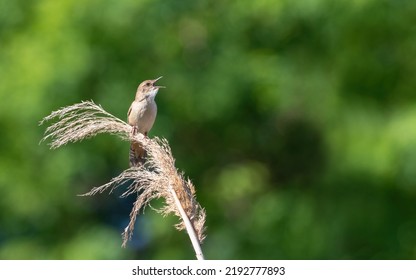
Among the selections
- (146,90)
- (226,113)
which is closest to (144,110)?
(146,90)

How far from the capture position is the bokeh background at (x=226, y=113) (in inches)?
304

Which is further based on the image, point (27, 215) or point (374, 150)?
point (27, 215)

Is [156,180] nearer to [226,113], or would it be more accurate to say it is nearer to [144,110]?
[144,110]

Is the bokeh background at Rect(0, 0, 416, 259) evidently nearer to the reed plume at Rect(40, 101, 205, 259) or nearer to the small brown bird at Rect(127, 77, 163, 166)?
the small brown bird at Rect(127, 77, 163, 166)

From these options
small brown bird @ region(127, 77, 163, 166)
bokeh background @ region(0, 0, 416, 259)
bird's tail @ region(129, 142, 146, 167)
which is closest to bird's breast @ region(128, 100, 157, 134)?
small brown bird @ region(127, 77, 163, 166)

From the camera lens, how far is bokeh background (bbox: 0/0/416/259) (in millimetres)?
7715

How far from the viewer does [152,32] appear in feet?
26.7

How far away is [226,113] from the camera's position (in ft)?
26.3

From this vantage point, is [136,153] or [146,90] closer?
[136,153]

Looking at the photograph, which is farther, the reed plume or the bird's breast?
the bird's breast

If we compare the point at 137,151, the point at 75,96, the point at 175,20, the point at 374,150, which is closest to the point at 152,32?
the point at 175,20

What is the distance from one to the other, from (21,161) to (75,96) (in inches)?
34.6

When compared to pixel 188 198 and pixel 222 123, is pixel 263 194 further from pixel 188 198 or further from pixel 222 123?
pixel 188 198

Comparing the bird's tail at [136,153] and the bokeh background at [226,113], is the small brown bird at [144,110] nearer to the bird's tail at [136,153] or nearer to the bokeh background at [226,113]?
the bird's tail at [136,153]
